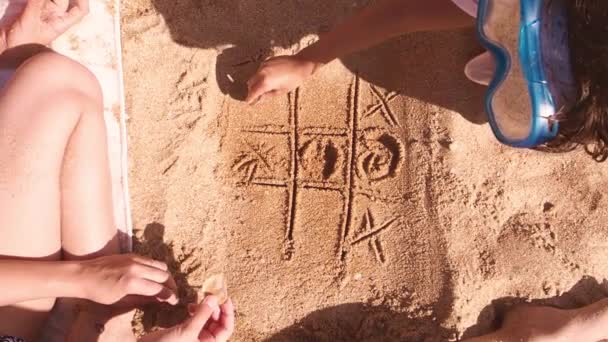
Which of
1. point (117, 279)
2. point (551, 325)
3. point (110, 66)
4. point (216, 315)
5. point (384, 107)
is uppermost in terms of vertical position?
point (110, 66)

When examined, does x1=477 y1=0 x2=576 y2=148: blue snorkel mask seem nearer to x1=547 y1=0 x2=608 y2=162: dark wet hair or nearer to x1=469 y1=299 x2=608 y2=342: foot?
x1=547 y1=0 x2=608 y2=162: dark wet hair

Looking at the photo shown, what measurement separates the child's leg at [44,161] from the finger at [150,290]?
0.19 m

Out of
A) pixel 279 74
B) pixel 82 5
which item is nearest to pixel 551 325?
pixel 279 74

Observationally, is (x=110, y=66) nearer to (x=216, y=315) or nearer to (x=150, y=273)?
(x=150, y=273)

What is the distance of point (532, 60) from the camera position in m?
1.25

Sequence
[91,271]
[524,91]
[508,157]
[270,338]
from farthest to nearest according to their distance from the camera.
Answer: [508,157] < [270,338] < [91,271] < [524,91]

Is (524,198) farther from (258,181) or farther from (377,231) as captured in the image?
(258,181)

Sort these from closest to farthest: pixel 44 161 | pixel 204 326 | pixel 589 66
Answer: pixel 589 66, pixel 44 161, pixel 204 326

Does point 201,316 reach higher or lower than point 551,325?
higher

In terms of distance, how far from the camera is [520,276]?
1834 mm

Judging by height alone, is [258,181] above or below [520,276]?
above

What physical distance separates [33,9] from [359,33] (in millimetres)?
877

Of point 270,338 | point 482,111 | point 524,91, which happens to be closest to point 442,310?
point 270,338

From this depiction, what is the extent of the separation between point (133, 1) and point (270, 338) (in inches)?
42.5
